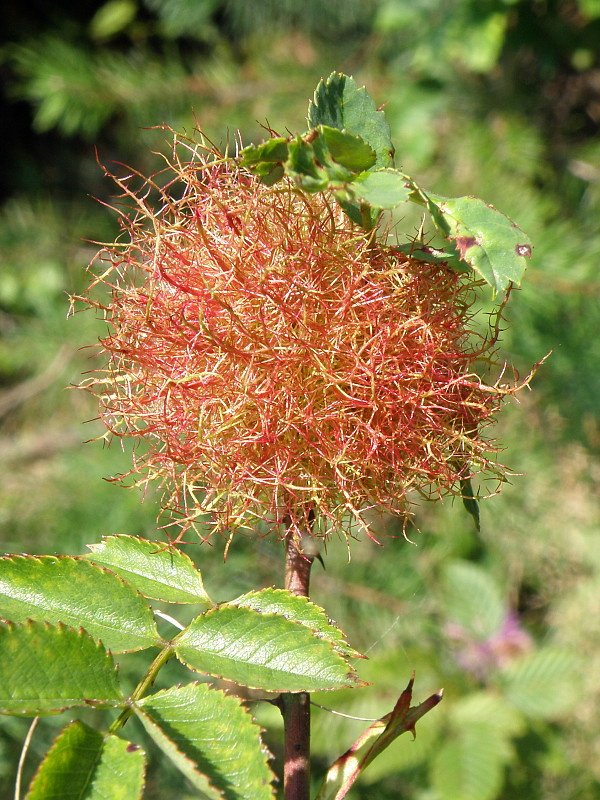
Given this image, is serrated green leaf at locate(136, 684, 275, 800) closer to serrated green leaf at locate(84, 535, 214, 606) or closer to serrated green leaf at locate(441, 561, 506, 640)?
serrated green leaf at locate(84, 535, 214, 606)

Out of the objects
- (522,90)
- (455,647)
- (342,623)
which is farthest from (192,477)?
(522,90)

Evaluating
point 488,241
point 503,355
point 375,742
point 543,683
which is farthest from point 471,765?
point 488,241

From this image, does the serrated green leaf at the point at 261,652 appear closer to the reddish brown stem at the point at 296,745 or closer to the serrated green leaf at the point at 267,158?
the reddish brown stem at the point at 296,745

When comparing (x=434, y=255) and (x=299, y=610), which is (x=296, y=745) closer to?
(x=299, y=610)

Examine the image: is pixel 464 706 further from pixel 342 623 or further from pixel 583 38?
pixel 583 38

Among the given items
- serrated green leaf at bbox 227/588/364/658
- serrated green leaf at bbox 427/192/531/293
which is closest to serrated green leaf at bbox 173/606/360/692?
serrated green leaf at bbox 227/588/364/658

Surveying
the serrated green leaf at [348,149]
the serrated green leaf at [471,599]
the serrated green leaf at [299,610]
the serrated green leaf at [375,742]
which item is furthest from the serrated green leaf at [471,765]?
the serrated green leaf at [348,149]

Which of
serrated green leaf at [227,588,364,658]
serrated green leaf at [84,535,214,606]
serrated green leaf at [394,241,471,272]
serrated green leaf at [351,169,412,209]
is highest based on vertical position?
serrated green leaf at [351,169,412,209]
